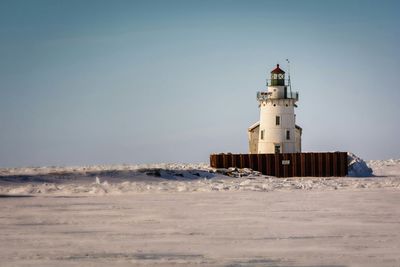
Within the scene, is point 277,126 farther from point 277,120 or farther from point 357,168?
point 357,168

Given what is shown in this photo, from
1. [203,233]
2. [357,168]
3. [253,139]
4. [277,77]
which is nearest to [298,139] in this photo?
[253,139]

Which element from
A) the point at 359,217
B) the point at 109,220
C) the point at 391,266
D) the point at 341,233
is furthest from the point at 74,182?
the point at 391,266

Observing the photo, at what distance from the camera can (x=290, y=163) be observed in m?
40.7

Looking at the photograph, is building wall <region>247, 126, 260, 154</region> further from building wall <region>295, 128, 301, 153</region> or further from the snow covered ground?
the snow covered ground

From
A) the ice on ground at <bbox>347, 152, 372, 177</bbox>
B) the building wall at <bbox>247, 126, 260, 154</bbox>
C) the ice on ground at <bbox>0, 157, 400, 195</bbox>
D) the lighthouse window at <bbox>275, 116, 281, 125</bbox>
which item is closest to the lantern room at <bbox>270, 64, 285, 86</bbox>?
the lighthouse window at <bbox>275, 116, 281, 125</bbox>

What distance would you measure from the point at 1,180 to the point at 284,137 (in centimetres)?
3116

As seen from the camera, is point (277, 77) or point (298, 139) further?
point (298, 139)

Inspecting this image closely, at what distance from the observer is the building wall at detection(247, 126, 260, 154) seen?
53.8 meters

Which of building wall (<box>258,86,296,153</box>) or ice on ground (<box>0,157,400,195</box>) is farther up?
building wall (<box>258,86,296,153</box>)

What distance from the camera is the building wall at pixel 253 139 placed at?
2117 inches

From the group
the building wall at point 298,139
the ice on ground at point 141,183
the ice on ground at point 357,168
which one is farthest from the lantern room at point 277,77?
the ice on ground at point 141,183

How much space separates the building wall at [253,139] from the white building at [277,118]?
52 cm

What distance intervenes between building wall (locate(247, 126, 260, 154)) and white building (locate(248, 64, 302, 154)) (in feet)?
1.70

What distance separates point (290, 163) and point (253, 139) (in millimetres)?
13574
